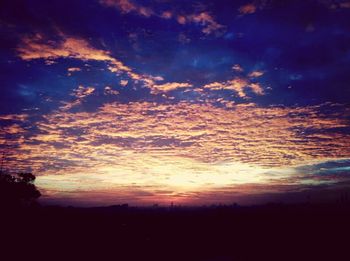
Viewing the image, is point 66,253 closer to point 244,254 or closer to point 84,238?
point 84,238

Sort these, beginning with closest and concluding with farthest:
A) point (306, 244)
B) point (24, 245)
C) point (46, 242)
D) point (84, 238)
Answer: point (24, 245), point (46, 242), point (84, 238), point (306, 244)

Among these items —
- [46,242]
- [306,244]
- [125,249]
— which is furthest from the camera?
[306,244]

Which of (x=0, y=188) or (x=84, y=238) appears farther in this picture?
(x=0, y=188)

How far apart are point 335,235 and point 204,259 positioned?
124 feet

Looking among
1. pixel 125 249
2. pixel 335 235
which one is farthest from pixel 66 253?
pixel 335 235

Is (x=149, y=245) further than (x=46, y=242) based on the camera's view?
Yes

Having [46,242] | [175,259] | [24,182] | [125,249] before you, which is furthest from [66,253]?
[24,182]

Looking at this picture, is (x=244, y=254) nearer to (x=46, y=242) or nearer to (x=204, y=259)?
(x=204, y=259)

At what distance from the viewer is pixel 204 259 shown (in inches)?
1537

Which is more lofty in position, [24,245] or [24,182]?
[24,182]

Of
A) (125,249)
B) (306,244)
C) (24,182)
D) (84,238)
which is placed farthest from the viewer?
(24,182)

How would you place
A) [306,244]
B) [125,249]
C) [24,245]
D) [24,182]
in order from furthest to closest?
[24,182] → [306,244] → [125,249] → [24,245]

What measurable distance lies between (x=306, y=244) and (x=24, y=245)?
4392 cm

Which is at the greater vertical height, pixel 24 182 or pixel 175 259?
pixel 24 182
